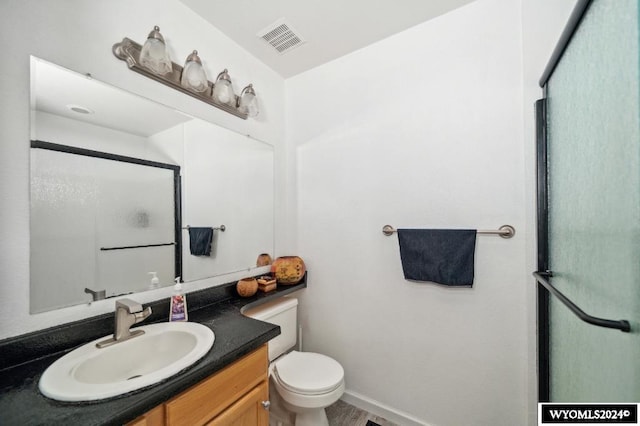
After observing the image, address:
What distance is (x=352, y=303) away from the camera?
1684mm

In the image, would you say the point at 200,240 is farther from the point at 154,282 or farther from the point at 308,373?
the point at 308,373

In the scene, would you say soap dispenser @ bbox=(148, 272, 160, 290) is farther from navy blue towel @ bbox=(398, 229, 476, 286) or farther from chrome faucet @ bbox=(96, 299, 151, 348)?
navy blue towel @ bbox=(398, 229, 476, 286)

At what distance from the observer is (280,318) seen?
1.60m

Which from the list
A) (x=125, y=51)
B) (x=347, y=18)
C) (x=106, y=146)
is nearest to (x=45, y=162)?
(x=106, y=146)

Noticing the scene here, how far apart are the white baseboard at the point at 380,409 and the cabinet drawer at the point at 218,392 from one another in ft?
3.09

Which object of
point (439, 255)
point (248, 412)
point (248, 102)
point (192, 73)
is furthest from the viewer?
point (248, 102)

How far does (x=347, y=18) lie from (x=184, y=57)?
0.93 m

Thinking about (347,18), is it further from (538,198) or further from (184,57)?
(538,198)

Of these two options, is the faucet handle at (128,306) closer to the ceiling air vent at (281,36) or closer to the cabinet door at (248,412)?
the cabinet door at (248,412)

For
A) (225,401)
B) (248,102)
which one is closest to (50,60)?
(248,102)

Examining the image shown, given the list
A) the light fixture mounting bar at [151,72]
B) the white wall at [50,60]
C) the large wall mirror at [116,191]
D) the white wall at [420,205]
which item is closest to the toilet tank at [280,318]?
the white wall at [420,205]

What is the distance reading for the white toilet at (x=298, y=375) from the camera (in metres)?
1.24

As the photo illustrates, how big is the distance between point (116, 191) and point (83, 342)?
606 millimetres

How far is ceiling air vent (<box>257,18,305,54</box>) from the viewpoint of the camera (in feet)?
4.84
